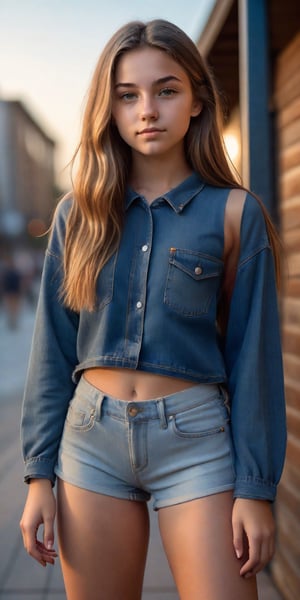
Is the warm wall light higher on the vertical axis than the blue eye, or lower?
higher

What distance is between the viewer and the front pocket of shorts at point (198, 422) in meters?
1.66

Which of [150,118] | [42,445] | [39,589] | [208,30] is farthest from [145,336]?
[208,30]

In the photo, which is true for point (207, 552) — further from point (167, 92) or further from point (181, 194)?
point (167, 92)

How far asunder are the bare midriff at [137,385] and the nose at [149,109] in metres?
0.59

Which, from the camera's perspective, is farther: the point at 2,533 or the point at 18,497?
the point at 18,497

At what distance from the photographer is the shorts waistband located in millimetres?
1666

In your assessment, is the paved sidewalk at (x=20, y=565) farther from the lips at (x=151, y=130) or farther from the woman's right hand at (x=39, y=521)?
the lips at (x=151, y=130)

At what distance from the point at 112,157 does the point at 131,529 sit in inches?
35.4

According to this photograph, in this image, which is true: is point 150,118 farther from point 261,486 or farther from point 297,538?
point 297,538

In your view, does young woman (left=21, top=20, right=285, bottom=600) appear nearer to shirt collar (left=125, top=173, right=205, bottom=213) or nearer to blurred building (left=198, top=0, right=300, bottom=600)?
shirt collar (left=125, top=173, right=205, bottom=213)

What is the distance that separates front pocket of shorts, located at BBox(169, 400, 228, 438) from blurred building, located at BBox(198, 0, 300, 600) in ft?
4.56

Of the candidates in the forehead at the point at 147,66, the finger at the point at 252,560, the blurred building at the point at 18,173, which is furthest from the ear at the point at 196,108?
the blurred building at the point at 18,173

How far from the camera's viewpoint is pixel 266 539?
63.7 inches

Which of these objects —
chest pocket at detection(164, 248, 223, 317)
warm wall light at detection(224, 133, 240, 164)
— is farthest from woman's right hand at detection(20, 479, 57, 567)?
warm wall light at detection(224, 133, 240, 164)
